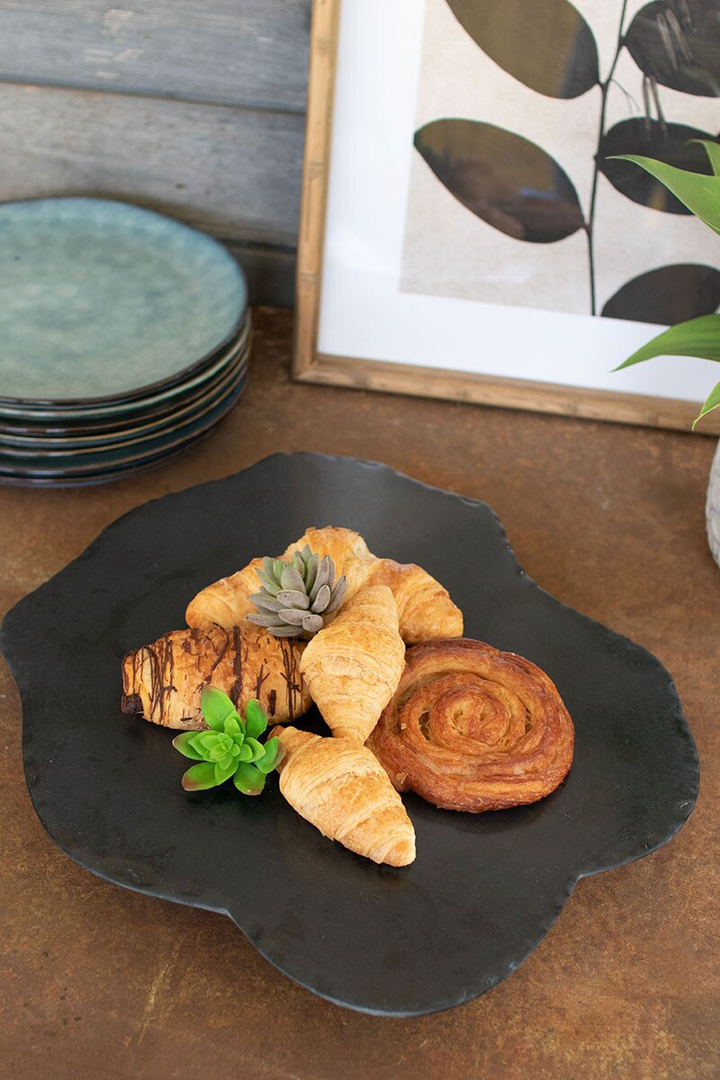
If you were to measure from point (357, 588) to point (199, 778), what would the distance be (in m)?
0.22

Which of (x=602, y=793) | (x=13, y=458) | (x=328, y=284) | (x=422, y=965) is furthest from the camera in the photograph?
(x=328, y=284)

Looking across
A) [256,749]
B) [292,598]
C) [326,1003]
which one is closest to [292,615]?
[292,598]

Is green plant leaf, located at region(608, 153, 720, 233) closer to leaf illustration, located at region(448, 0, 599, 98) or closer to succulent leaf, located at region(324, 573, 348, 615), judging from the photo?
leaf illustration, located at region(448, 0, 599, 98)

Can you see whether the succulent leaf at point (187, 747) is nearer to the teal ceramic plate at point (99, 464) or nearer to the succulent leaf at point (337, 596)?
the succulent leaf at point (337, 596)

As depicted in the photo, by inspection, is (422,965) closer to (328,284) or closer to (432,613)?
(432,613)

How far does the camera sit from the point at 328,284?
1170mm

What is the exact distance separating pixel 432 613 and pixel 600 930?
0.90 ft

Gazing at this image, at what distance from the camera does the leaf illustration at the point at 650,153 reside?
3.43 feet

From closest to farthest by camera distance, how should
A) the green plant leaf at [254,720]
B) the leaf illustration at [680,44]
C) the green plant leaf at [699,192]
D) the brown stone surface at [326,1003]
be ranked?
the brown stone surface at [326,1003] → the green plant leaf at [254,720] → the green plant leaf at [699,192] → the leaf illustration at [680,44]

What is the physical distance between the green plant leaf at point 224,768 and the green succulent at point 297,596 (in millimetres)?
122

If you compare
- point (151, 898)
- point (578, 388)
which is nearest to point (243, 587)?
point (151, 898)

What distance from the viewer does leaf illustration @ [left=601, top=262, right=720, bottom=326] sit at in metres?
1.11

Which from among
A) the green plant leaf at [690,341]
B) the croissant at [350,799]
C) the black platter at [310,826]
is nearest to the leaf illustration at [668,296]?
the green plant leaf at [690,341]

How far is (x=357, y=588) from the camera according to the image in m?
0.87
